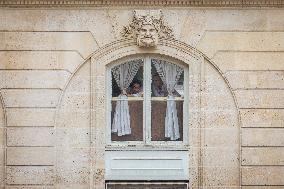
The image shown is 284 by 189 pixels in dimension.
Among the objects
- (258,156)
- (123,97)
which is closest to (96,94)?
(123,97)

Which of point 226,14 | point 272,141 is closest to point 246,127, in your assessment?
point 272,141

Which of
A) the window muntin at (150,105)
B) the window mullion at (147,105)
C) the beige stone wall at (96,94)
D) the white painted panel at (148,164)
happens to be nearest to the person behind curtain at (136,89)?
the window muntin at (150,105)

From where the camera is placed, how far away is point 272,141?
9547 mm

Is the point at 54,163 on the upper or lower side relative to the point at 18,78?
lower

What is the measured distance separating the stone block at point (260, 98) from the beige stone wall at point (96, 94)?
15mm

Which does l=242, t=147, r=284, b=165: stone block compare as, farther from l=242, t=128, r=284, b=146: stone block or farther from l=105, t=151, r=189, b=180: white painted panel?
l=105, t=151, r=189, b=180: white painted panel

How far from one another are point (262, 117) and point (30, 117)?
3.56 meters

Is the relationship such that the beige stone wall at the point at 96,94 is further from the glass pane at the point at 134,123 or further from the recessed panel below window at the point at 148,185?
the glass pane at the point at 134,123

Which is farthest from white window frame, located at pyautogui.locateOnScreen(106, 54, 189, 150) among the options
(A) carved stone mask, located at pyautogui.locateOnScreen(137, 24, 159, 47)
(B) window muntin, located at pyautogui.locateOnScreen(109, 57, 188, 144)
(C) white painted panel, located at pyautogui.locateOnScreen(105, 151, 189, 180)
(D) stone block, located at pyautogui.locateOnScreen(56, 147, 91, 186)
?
(D) stone block, located at pyautogui.locateOnScreen(56, 147, 91, 186)

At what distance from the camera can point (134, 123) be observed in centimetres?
984

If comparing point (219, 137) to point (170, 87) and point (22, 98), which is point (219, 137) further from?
point (22, 98)

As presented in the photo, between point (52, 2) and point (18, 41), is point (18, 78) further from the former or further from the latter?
point (52, 2)

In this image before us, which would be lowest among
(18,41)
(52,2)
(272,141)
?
(272,141)

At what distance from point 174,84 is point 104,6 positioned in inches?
64.5
